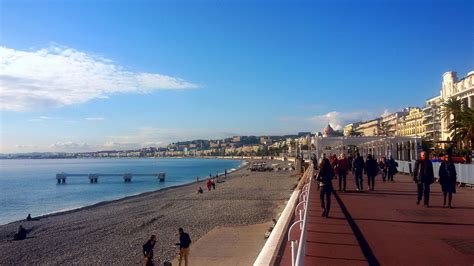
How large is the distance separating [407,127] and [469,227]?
103m

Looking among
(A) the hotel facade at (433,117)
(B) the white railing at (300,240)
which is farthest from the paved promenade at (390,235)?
(A) the hotel facade at (433,117)

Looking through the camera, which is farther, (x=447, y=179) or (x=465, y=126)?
(x=465, y=126)

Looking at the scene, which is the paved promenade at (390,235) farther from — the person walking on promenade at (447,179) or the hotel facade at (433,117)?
the hotel facade at (433,117)

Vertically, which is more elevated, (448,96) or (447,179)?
(448,96)

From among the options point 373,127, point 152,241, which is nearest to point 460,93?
point 152,241

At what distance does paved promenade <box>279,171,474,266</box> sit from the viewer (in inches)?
236

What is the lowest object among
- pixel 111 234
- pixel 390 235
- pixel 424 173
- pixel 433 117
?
pixel 111 234

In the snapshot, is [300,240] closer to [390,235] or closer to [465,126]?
[390,235]

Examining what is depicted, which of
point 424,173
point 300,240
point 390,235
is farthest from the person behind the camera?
point 424,173

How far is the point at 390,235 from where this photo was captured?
7.70 m

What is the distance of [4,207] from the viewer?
1638 inches

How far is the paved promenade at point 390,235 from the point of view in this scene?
19.7 ft

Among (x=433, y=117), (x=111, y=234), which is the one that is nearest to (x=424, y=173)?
(x=111, y=234)

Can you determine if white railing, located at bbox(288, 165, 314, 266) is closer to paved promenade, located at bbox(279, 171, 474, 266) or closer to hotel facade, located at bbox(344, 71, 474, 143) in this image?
paved promenade, located at bbox(279, 171, 474, 266)
